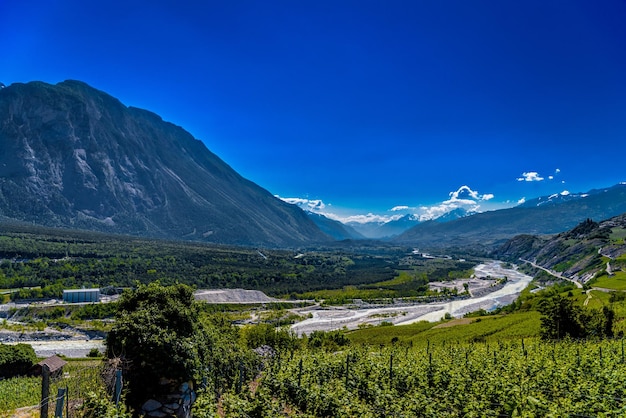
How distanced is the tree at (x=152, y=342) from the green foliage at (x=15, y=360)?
39376 mm

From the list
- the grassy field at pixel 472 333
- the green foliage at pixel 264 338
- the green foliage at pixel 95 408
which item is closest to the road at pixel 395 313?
the grassy field at pixel 472 333

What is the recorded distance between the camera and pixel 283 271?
19112 centimetres

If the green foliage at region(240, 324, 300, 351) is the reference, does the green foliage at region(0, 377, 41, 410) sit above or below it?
below

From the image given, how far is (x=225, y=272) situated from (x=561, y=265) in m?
138

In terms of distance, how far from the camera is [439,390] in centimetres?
1620

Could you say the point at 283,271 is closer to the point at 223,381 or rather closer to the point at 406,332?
the point at 406,332

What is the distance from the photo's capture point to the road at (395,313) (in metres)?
96.0

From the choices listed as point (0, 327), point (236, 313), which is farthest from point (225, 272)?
point (0, 327)

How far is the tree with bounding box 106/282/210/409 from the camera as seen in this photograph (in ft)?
45.6

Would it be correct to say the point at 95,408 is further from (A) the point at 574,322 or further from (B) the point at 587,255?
(B) the point at 587,255

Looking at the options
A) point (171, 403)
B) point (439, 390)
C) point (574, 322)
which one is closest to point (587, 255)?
point (574, 322)

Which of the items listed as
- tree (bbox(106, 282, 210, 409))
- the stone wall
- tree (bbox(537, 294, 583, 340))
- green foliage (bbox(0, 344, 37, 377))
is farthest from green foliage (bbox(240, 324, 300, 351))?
green foliage (bbox(0, 344, 37, 377))

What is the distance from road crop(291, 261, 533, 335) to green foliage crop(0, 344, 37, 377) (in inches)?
2068

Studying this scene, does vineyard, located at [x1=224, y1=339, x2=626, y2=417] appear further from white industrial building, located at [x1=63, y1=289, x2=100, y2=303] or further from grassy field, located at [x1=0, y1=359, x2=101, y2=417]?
white industrial building, located at [x1=63, y1=289, x2=100, y2=303]
